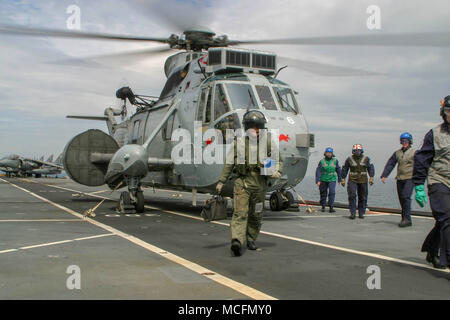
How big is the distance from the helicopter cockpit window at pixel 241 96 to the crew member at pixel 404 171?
351 centimetres

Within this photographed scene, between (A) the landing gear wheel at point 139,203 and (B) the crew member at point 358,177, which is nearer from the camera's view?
(B) the crew member at point 358,177

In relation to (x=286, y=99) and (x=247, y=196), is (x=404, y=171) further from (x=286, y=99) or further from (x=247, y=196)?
(x=247, y=196)

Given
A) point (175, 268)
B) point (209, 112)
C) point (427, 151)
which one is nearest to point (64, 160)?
point (209, 112)

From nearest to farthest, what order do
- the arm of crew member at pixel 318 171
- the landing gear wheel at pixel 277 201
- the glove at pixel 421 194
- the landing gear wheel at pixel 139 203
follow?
the glove at pixel 421 194
the landing gear wheel at pixel 277 201
the landing gear wheel at pixel 139 203
the arm of crew member at pixel 318 171

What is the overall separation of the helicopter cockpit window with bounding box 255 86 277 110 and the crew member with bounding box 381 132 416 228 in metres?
3.08

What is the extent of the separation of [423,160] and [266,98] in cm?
584

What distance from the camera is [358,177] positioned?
12.5m

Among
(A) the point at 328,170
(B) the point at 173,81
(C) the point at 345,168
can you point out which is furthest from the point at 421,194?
(B) the point at 173,81

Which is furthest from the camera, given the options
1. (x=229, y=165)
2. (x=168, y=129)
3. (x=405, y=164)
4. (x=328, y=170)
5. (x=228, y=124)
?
(x=328, y=170)

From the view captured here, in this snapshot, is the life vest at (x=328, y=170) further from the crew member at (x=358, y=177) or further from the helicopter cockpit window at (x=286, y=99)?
the helicopter cockpit window at (x=286, y=99)

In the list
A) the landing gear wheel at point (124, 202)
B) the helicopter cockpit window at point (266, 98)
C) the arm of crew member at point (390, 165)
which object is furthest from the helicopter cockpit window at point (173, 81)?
the arm of crew member at point (390, 165)

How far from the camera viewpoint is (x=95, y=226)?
9.77m

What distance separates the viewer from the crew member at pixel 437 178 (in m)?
5.46
